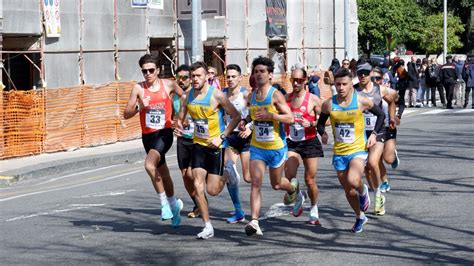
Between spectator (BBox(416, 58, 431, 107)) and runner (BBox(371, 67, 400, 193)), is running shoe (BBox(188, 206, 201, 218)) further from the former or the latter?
spectator (BBox(416, 58, 431, 107))

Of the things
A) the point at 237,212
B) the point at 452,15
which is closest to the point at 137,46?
the point at 237,212

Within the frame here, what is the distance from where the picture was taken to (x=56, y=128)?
72.8 ft

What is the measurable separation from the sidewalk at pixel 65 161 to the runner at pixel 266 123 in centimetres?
762

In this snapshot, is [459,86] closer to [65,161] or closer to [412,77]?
[412,77]

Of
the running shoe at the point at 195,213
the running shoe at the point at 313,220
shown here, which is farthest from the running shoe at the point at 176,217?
the running shoe at the point at 313,220

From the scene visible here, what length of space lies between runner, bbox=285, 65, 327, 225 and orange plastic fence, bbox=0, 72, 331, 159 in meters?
9.94

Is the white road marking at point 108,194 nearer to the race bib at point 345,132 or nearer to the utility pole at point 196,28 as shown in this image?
the race bib at point 345,132

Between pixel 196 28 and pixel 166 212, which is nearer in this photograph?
pixel 166 212

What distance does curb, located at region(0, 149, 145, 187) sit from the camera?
17891 mm

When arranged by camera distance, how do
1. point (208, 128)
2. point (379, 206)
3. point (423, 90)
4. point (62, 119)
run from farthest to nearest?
1. point (423, 90)
2. point (62, 119)
3. point (379, 206)
4. point (208, 128)

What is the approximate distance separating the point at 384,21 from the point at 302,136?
57127 millimetres

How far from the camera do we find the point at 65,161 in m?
19.8

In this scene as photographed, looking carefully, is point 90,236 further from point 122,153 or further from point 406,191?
point 122,153

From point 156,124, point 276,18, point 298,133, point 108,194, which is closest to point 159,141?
point 156,124
